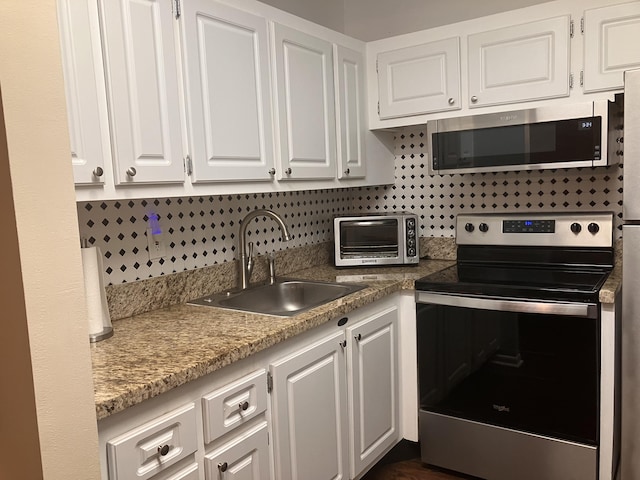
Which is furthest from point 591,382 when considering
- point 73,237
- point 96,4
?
point 96,4

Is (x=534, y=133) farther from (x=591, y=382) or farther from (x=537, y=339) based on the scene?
(x=591, y=382)

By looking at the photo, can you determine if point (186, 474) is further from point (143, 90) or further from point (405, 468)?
point (405, 468)

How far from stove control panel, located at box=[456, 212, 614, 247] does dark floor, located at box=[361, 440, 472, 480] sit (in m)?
1.05

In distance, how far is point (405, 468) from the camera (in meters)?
2.42

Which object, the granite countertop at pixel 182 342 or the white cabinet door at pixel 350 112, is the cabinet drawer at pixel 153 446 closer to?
the granite countertop at pixel 182 342

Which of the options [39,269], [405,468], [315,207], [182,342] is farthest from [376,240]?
[39,269]

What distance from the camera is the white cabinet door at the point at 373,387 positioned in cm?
212

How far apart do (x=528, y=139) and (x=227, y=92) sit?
128cm

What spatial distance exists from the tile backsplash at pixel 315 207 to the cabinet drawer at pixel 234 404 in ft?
2.21

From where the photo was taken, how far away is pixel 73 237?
3.12 ft

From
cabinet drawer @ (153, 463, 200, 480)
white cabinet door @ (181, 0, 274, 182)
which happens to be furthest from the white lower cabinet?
white cabinet door @ (181, 0, 274, 182)

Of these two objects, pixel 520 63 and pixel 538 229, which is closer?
pixel 520 63

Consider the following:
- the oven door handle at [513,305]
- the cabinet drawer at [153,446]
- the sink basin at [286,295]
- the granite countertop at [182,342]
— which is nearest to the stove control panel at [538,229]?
the granite countertop at [182,342]

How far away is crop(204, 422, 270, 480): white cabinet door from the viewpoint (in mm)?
1450
